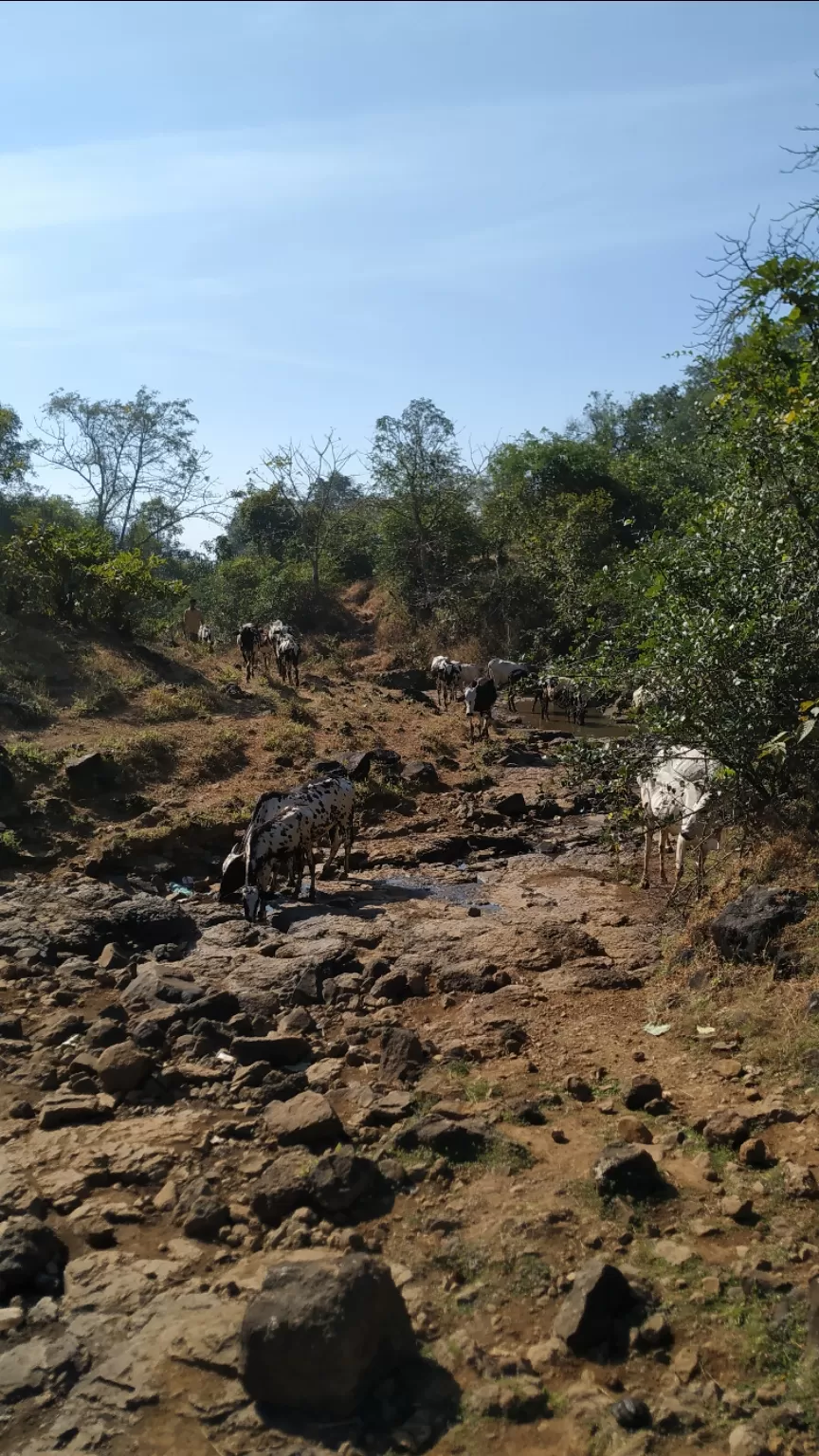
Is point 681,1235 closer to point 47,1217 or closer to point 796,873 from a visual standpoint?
point 47,1217

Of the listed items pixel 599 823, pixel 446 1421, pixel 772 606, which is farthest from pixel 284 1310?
pixel 599 823

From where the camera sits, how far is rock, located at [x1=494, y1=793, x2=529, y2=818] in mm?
14867

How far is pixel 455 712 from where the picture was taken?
23281mm

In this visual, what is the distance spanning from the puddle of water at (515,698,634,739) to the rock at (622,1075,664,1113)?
16.0 metres

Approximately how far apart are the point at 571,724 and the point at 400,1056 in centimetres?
1762

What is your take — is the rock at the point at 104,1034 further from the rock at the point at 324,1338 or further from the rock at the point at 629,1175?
the rock at the point at 629,1175

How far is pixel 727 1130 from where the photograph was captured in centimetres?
542

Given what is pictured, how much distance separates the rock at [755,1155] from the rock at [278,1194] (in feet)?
7.27

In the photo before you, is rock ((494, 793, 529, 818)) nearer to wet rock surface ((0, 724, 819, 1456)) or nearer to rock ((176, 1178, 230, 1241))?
wet rock surface ((0, 724, 819, 1456))

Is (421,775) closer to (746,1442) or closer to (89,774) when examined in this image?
(89,774)

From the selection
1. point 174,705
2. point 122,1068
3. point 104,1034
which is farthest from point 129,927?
point 174,705

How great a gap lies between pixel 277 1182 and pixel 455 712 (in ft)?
60.2

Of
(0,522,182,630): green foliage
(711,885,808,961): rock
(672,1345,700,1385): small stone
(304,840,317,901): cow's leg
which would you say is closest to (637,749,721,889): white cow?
(711,885,808,961): rock

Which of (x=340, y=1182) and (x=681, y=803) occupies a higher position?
(x=681, y=803)
